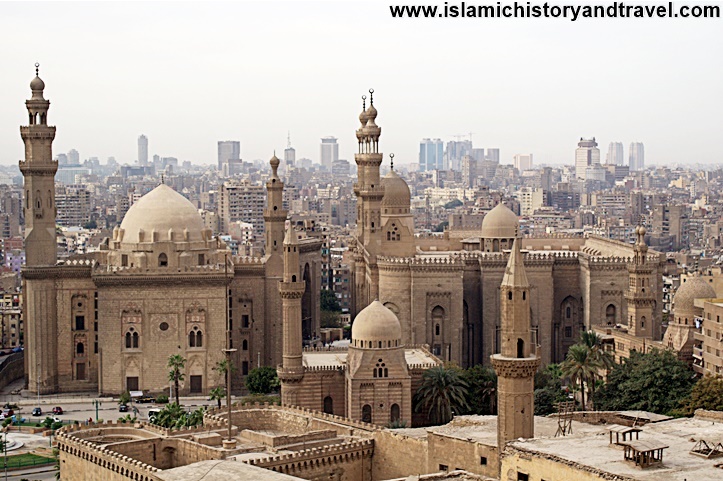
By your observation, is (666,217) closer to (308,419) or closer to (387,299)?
(387,299)

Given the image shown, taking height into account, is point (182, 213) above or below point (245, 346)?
above

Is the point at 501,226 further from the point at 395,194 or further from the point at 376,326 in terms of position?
the point at 376,326

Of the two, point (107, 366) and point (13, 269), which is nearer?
point (107, 366)

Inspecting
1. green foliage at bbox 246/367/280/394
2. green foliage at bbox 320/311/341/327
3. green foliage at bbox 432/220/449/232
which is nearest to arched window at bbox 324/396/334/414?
green foliage at bbox 246/367/280/394

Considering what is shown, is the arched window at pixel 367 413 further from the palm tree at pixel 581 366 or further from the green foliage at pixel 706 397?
the green foliage at pixel 706 397

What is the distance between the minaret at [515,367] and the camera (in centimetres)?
3462

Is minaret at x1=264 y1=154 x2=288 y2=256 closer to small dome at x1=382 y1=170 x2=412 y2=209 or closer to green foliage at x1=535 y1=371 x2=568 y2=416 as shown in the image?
small dome at x1=382 y1=170 x2=412 y2=209

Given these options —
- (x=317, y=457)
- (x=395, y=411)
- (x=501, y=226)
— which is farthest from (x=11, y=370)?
(x=317, y=457)

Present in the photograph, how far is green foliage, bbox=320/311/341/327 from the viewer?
74738 millimetres

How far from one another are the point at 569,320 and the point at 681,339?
30.8ft

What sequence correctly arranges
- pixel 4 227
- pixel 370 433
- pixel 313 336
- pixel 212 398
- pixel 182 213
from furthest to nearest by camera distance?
pixel 4 227
pixel 313 336
pixel 182 213
pixel 212 398
pixel 370 433

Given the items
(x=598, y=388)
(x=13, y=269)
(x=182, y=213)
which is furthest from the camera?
(x=13, y=269)

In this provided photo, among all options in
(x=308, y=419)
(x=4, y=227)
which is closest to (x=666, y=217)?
(x=4, y=227)

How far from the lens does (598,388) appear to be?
159ft
